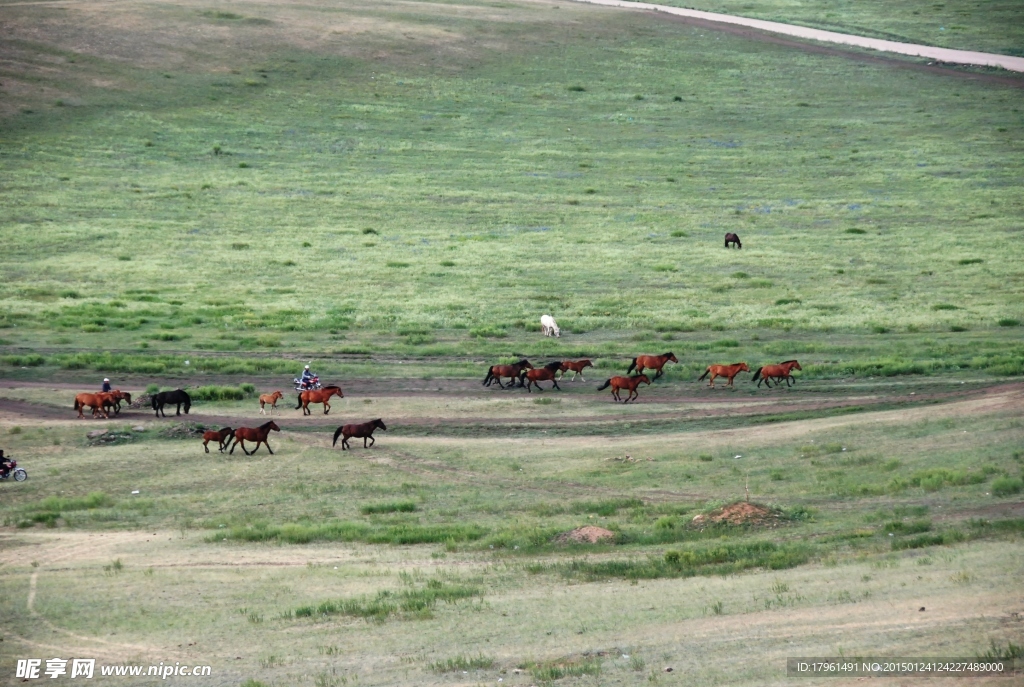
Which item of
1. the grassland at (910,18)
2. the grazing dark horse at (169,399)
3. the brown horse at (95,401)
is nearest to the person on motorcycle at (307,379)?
the grazing dark horse at (169,399)

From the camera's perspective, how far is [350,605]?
18469 millimetres

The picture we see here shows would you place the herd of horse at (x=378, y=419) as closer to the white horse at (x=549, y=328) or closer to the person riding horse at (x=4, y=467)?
the white horse at (x=549, y=328)

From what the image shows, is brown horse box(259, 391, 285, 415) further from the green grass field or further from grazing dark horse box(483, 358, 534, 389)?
grazing dark horse box(483, 358, 534, 389)

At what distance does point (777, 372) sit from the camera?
109 feet

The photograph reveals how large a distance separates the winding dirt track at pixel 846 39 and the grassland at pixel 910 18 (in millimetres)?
1505

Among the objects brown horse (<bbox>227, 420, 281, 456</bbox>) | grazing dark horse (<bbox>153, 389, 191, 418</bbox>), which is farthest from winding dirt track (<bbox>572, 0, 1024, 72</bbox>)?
brown horse (<bbox>227, 420, 281, 456</bbox>)

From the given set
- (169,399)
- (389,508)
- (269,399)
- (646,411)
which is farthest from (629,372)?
(169,399)

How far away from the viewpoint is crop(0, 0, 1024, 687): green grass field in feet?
58.2

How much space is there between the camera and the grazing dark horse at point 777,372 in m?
33.2

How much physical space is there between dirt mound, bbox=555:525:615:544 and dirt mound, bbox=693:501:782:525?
1.59 m

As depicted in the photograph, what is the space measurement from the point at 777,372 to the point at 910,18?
80177 mm

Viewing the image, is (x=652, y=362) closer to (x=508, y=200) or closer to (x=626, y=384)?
(x=626, y=384)

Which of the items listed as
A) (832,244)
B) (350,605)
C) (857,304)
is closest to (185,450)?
(350,605)

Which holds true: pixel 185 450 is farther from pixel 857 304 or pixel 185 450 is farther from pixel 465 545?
pixel 857 304
